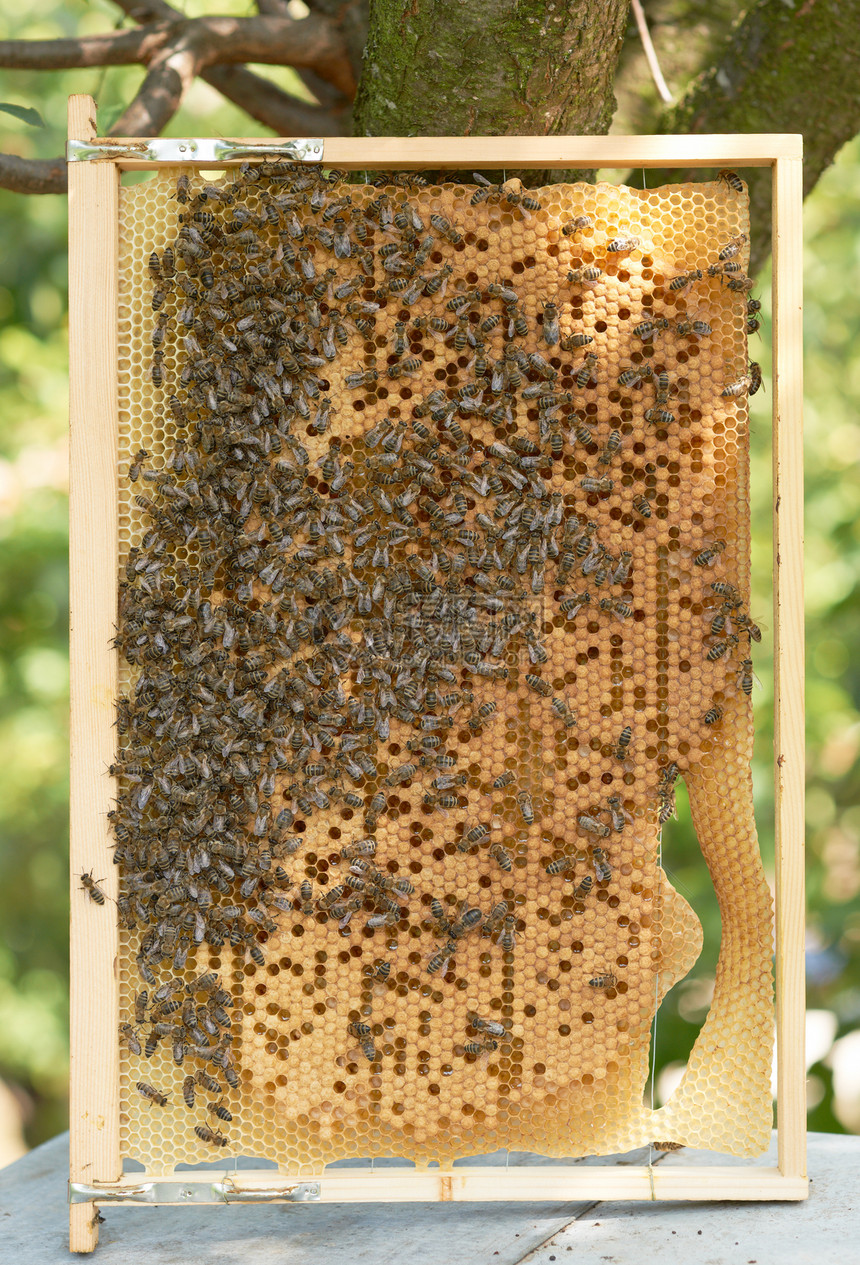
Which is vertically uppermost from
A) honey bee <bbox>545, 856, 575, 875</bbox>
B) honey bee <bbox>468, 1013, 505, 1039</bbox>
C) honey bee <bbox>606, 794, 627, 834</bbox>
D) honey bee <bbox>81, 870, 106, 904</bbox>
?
honey bee <bbox>606, 794, 627, 834</bbox>

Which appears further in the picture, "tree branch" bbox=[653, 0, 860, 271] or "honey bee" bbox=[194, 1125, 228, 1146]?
"tree branch" bbox=[653, 0, 860, 271]

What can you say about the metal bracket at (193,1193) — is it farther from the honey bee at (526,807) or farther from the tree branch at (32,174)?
the tree branch at (32,174)

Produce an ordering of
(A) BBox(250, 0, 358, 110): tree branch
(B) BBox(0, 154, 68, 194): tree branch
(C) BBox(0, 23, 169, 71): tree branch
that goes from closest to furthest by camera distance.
Answer: 1. (B) BBox(0, 154, 68, 194): tree branch
2. (C) BBox(0, 23, 169, 71): tree branch
3. (A) BBox(250, 0, 358, 110): tree branch

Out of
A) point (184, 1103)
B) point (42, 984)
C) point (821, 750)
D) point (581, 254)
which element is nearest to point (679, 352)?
point (581, 254)

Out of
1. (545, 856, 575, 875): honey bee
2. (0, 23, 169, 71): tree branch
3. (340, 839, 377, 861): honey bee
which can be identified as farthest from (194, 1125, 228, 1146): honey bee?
(0, 23, 169, 71): tree branch

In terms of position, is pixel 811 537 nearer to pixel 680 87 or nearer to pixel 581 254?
pixel 680 87

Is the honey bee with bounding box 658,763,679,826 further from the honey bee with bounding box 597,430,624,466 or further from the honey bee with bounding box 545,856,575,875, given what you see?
the honey bee with bounding box 597,430,624,466

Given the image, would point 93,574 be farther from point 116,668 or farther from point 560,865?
point 560,865
